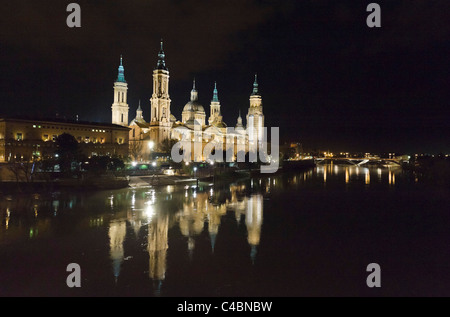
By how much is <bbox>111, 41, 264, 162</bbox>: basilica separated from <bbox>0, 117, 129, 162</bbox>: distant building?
295 centimetres

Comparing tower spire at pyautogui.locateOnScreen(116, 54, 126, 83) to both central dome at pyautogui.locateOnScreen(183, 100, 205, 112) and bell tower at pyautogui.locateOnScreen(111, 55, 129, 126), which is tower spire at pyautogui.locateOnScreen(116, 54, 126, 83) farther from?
central dome at pyautogui.locateOnScreen(183, 100, 205, 112)

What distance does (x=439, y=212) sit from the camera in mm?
17156

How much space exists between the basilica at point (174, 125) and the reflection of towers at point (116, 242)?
98.3ft

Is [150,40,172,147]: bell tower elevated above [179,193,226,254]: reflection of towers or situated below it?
above

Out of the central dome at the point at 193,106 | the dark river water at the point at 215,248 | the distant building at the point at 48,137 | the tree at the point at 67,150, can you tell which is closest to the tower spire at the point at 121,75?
the distant building at the point at 48,137

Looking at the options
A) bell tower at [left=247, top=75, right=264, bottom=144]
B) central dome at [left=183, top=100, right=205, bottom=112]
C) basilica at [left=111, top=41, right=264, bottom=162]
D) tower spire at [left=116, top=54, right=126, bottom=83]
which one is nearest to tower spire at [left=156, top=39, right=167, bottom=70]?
basilica at [left=111, top=41, right=264, bottom=162]

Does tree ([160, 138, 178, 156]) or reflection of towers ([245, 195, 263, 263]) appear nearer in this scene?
reflection of towers ([245, 195, 263, 263])

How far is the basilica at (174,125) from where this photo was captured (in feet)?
156

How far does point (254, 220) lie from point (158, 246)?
17.7 ft

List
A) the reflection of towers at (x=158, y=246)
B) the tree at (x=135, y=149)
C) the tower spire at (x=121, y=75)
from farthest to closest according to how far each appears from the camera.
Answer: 1. the tower spire at (x=121, y=75)
2. the tree at (x=135, y=149)
3. the reflection of towers at (x=158, y=246)

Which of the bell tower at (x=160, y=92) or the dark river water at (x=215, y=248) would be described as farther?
the bell tower at (x=160, y=92)

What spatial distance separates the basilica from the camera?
4759cm

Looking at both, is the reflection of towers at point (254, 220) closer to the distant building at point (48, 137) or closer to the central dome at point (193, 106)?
the distant building at point (48, 137)

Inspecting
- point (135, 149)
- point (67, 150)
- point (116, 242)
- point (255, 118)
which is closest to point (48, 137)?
point (135, 149)
